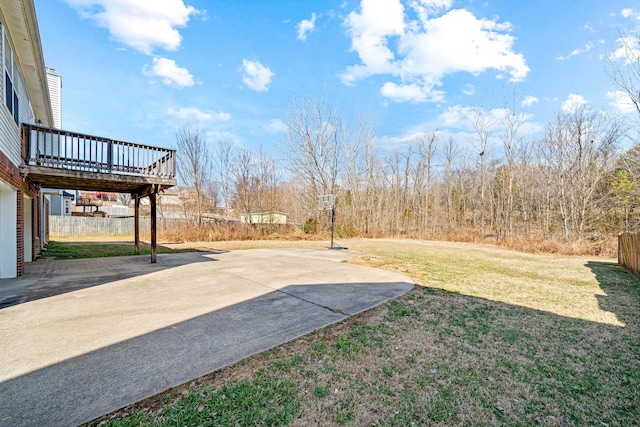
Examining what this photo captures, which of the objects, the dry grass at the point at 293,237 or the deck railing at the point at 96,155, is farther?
the dry grass at the point at 293,237

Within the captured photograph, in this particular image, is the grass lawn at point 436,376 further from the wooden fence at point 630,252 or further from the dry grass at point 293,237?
the dry grass at point 293,237

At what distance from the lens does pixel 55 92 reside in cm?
1367

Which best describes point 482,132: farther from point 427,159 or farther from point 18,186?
point 18,186

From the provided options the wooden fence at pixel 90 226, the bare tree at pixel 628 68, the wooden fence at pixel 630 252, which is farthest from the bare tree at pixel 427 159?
the wooden fence at pixel 90 226

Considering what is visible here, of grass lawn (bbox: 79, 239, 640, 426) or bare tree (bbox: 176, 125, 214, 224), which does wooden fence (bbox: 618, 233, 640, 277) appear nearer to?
grass lawn (bbox: 79, 239, 640, 426)

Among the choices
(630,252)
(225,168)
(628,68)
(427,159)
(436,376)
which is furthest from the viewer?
(427,159)

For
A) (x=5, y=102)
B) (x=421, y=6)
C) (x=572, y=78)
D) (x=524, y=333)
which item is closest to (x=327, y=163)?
(x=421, y=6)

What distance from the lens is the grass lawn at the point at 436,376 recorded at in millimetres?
1812

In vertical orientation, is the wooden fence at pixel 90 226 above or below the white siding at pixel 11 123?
below

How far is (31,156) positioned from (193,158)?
566 inches

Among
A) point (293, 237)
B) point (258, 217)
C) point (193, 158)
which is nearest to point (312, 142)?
point (258, 217)

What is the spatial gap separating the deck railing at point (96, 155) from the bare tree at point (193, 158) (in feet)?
42.5

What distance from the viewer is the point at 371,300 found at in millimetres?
4387

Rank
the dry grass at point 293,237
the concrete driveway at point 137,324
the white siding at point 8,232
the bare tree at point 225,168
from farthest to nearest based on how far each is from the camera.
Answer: the bare tree at point 225,168 → the dry grass at point 293,237 → the white siding at point 8,232 → the concrete driveway at point 137,324
